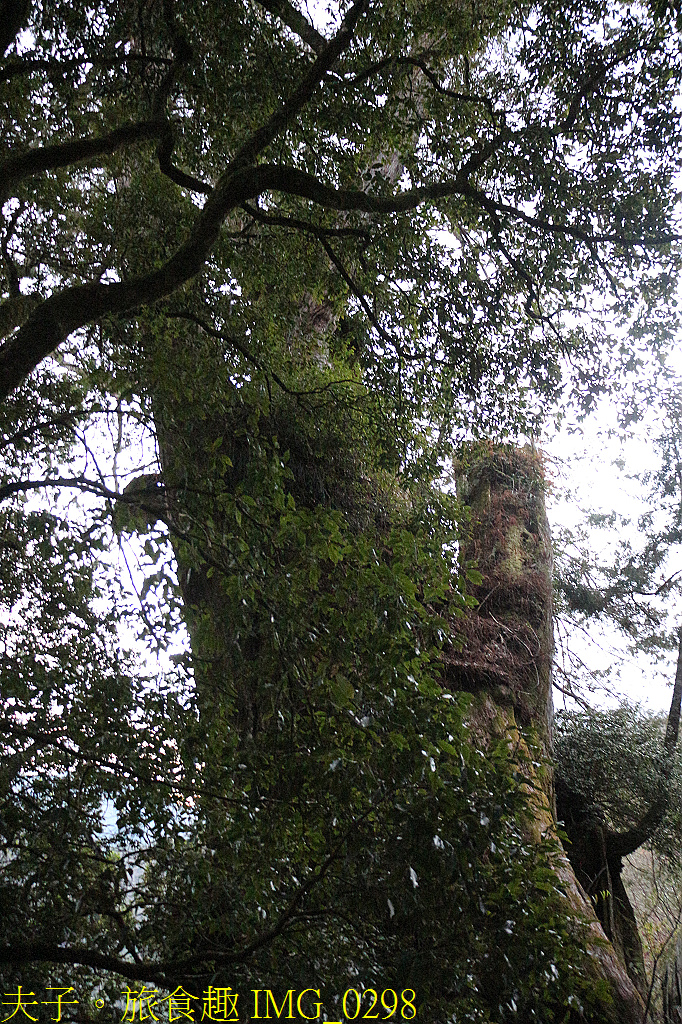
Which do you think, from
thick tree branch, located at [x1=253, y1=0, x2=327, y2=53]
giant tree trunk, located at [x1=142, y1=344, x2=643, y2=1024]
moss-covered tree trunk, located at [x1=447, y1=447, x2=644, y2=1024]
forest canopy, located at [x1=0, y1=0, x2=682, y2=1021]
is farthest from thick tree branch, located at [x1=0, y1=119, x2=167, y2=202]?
moss-covered tree trunk, located at [x1=447, y1=447, x2=644, y2=1024]

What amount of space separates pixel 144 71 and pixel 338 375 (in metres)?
2.79

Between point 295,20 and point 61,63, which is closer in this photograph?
point 61,63

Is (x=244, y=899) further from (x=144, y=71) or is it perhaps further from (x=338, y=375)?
(x=144, y=71)

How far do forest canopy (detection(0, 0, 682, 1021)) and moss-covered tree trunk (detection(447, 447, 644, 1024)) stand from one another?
1647mm

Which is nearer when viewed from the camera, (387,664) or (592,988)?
(592,988)

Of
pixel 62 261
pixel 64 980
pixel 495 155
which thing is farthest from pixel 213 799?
pixel 62 261

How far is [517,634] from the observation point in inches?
324

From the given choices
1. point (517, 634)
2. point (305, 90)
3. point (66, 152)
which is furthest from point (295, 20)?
point (517, 634)

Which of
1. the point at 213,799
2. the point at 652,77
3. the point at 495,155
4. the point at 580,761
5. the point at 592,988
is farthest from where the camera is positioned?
the point at 580,761

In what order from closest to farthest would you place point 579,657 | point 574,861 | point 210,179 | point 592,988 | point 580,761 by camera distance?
1. point 592,988
2. point 210,179
3. point 574,861
4. point 580,761
5. point 579,657

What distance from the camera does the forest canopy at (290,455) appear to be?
2803 mm

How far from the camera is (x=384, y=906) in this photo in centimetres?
A: 278

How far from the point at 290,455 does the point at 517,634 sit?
192 inches

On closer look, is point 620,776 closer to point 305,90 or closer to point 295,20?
point 305,90
